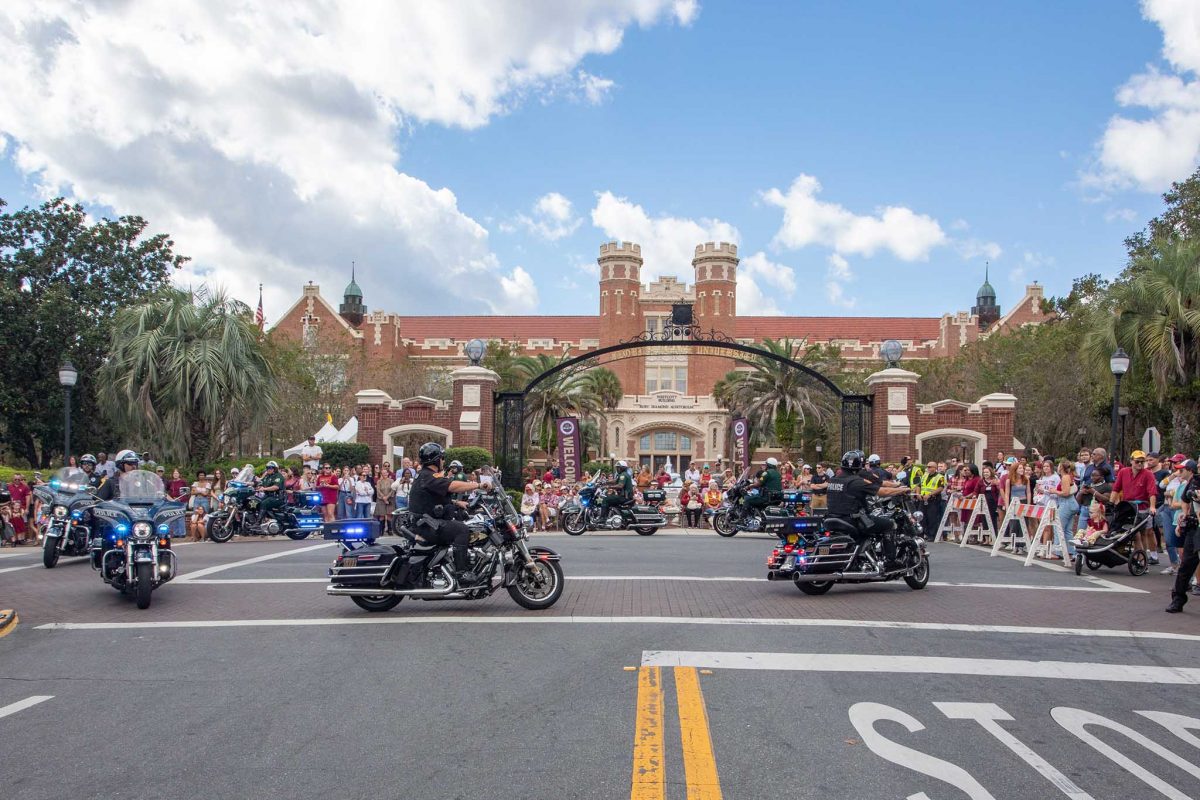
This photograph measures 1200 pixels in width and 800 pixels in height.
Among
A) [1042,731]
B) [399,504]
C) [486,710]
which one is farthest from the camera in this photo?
[399,504]

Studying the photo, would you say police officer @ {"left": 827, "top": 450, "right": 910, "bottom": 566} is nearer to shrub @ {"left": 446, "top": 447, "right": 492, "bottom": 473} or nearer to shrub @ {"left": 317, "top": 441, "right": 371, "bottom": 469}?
shrub @ {"left": 446, "top": 447, "right": 492, "bottom": 473}

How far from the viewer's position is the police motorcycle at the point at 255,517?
19.8 m

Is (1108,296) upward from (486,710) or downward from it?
upward

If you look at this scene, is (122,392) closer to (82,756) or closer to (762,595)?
(762,595)

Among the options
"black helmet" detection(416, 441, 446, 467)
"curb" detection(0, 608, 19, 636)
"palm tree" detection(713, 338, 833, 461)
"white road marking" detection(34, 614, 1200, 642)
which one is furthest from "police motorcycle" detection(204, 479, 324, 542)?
"palm tree" detection(713, 338, 833, 461)

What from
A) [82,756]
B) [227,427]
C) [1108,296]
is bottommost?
[82,756]

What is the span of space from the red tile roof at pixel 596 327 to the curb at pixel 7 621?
69460mm

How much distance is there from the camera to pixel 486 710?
6.17 meters

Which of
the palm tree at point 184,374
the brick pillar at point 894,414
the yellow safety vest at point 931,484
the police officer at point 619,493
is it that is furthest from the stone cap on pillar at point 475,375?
the yellow safety vest at point 931,484

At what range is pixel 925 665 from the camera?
7473 millimetres

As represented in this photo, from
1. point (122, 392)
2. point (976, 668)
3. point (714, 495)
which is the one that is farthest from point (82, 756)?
point (122, 392)

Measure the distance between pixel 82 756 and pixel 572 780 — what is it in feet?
8.99

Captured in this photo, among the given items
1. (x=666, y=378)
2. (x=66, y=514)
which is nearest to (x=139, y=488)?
(x=66, y=514)

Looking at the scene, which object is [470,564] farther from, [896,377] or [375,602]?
[896,377]
